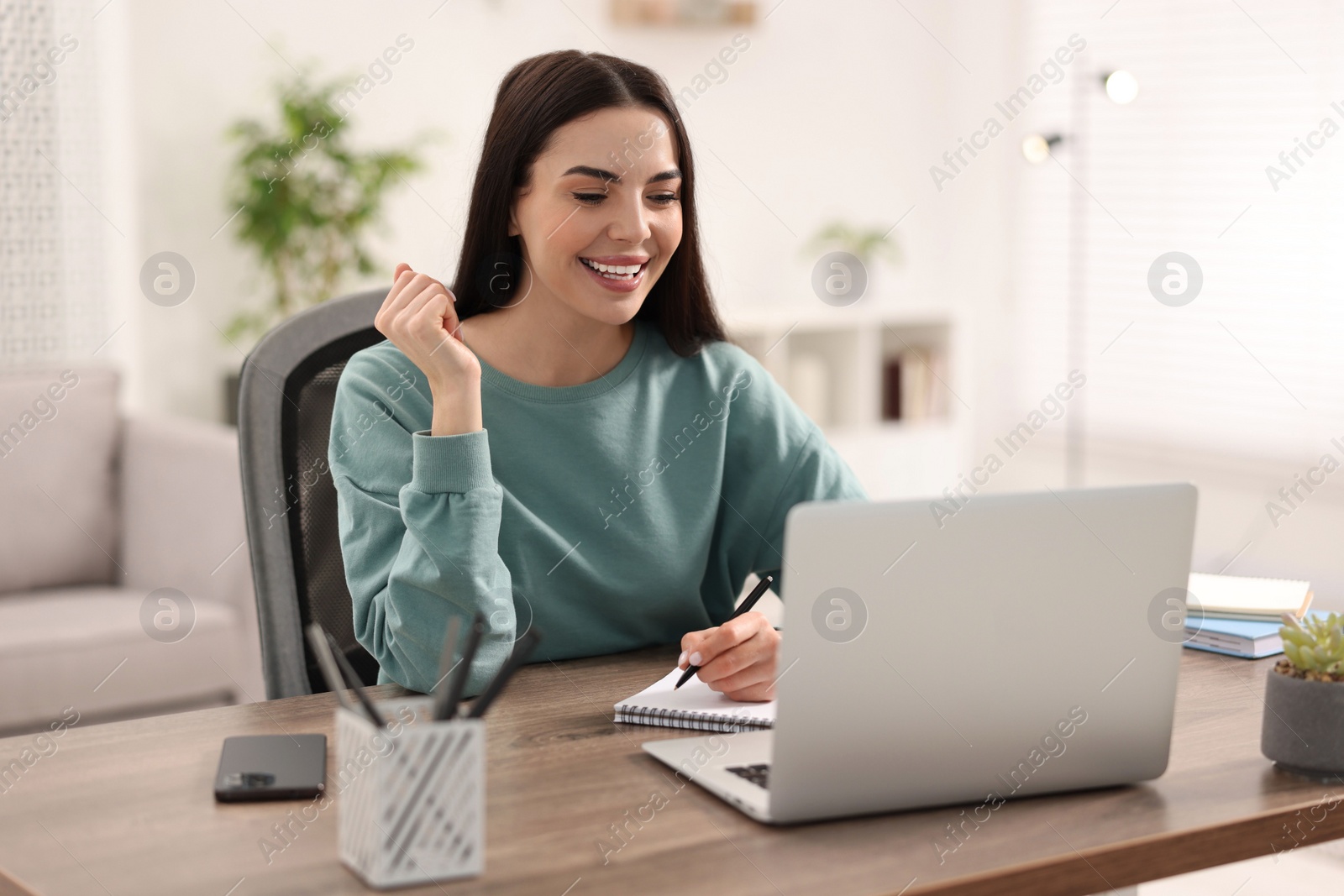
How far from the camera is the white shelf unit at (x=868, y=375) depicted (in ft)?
14.5

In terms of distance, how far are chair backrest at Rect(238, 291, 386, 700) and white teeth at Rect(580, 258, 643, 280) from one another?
30 cm

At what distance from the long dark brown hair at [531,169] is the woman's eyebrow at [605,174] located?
0.06 metres

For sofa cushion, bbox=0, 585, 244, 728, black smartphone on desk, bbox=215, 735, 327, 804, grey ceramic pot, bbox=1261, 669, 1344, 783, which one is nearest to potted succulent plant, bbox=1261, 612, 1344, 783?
grey ceramic pot, bbox=1261, 669, 1344, 783

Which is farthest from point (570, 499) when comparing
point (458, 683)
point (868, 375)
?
point (868, 375)

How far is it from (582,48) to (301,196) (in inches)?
48.0

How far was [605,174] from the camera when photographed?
1.52 metres

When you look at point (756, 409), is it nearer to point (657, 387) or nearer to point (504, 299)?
point (657, 387)

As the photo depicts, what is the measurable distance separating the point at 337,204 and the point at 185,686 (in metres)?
1.41

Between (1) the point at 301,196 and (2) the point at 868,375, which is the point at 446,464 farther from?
(2) the point at 868,375

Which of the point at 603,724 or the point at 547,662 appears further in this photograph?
the point at 547,662

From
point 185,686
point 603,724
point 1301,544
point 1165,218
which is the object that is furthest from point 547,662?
point 1165,218

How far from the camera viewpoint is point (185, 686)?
2854 mm

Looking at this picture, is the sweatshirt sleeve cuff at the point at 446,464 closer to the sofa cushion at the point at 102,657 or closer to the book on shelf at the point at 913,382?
the sofa cushion at the point at 102,657

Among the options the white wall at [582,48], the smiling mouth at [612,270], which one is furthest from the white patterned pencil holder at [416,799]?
the white wall at [582,48]
